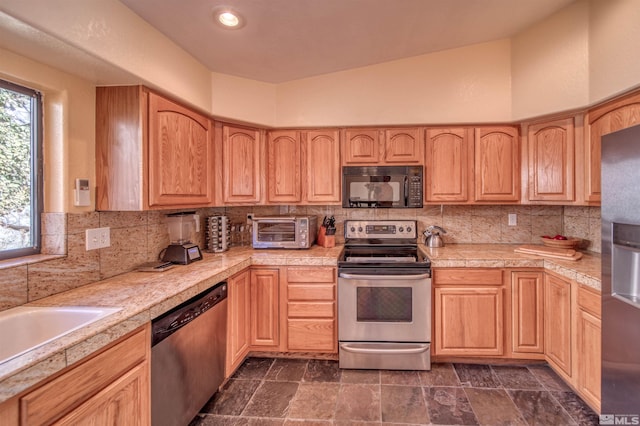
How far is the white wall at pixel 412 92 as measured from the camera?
8.39 feet

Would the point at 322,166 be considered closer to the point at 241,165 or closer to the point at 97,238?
the point at 241,165

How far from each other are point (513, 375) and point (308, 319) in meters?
1.60

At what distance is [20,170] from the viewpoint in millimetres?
1517

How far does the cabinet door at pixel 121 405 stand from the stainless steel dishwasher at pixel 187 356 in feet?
0.18

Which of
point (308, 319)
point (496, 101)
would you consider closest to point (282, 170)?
point (308, 319)

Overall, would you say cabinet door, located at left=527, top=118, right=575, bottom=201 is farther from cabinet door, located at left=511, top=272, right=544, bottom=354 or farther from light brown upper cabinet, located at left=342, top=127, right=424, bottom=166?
light brown upper cabinet, located at left=342, top=127, right=424, bottom=166

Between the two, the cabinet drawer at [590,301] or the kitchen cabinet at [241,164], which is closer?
the cabinet drawer at [590,301]

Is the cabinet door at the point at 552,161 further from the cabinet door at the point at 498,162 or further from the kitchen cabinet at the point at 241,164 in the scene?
the kitchen cabinet at the point at 241,164

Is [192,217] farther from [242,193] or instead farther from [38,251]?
[38,251]

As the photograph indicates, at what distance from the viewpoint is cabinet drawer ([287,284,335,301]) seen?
7.96 ft

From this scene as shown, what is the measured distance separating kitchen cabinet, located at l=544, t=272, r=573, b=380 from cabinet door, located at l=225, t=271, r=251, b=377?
2254 millimetres

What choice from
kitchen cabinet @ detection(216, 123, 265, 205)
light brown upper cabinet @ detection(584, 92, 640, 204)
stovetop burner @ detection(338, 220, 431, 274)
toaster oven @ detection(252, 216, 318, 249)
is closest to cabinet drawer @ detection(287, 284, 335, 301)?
stovetop burner @ detection(338, 220, 431, 274)

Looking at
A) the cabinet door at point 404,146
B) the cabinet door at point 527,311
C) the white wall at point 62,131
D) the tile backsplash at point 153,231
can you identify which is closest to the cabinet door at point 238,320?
the tile backsplash at point 153,231

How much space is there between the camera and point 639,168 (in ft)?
4.23
